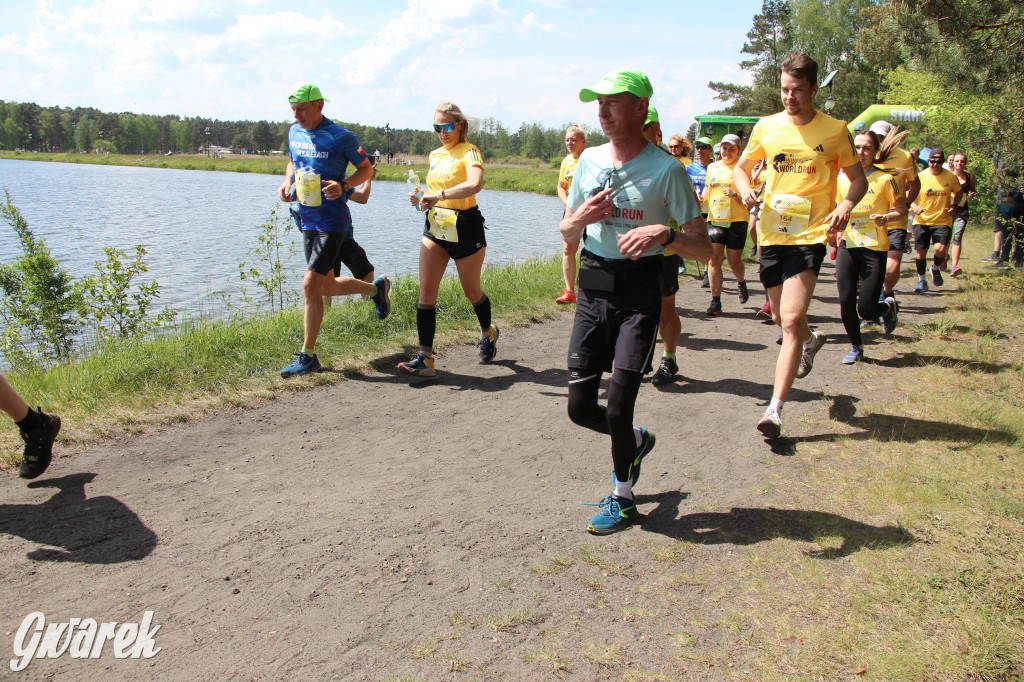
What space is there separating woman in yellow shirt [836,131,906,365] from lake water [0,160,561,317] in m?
7.15

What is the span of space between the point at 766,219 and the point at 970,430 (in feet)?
6.93

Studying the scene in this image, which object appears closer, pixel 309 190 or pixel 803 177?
pixel 803 177

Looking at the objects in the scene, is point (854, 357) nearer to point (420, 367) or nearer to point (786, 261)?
point (786, 261)

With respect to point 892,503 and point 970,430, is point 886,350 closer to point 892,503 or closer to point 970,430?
point 970,430

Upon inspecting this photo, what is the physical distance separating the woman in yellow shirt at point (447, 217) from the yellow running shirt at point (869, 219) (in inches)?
137

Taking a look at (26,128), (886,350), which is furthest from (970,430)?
(26,128)

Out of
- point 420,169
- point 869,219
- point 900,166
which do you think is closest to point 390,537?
point 869,219

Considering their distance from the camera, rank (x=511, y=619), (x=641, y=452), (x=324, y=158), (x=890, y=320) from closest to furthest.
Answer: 1. (x=511, y=619)
2. (x=641, y=452)
3. (x=324, y=158)
4. (x=890, y=320)

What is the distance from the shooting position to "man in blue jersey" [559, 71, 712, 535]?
353cm

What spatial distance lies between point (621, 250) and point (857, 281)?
4481 millimetres

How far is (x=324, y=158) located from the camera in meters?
6.53

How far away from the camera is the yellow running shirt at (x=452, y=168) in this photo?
21.3 feet

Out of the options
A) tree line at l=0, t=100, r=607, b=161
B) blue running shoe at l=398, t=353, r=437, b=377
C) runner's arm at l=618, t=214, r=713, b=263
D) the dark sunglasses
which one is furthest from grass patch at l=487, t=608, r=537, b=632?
tree line at l=0, t=100, r=607, b=161

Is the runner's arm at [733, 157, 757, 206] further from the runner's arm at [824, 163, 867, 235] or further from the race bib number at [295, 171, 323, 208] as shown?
the race bib number at [295, 171, 323, 208]
